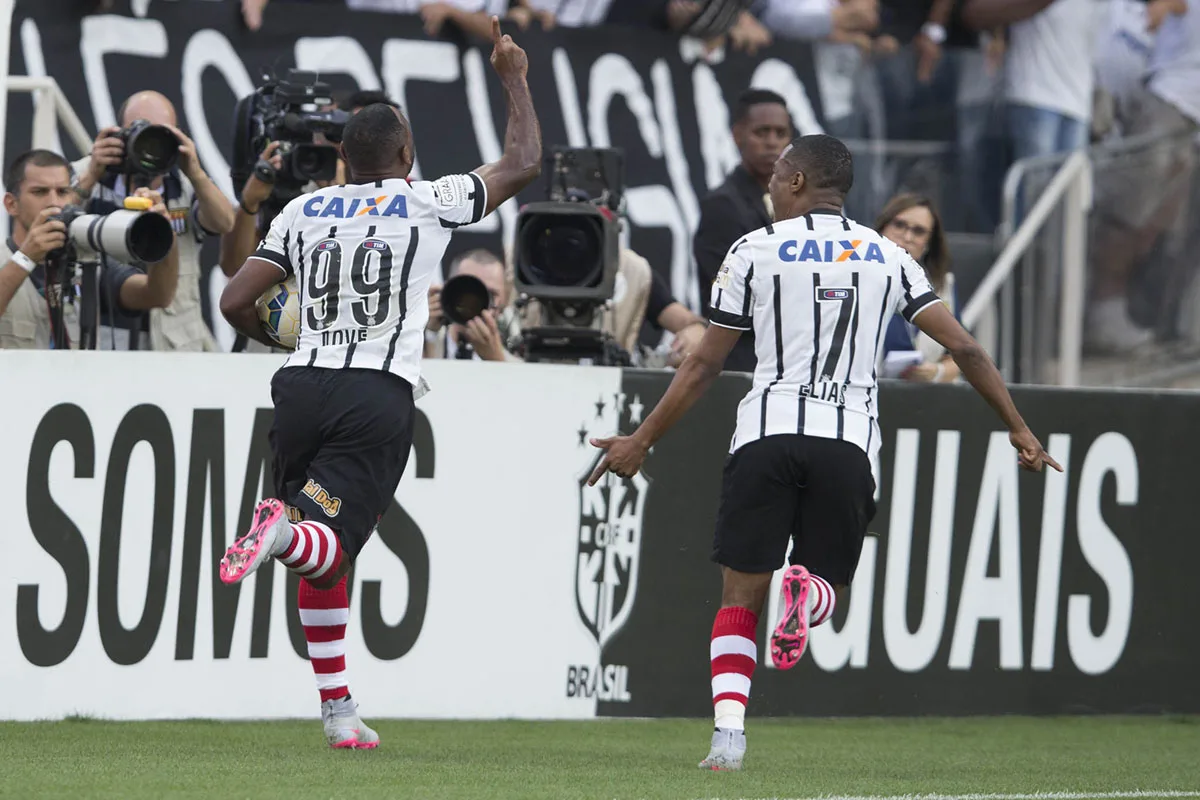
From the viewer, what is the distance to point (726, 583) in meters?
6.41

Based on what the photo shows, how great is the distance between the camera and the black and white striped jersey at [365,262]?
636 centimetres

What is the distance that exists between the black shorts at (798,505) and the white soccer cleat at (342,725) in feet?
4.60

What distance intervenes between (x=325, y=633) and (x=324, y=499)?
0.56 metres

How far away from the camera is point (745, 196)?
8766 mm

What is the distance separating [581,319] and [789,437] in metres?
2.48

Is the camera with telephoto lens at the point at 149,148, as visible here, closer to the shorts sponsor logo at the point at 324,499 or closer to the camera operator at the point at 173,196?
the camera operator at the point at 173,196

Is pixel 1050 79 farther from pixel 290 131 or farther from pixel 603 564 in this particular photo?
pixel 290 131

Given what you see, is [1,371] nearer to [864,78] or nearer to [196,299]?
[196,299]

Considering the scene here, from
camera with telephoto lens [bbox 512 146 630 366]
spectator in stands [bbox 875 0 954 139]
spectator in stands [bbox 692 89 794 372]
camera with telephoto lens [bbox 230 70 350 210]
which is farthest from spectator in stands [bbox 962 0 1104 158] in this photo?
camera with telephoto lens [bbox 230 70 350 210]

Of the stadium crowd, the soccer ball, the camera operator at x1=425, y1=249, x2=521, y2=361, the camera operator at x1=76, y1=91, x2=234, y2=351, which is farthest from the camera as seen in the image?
the stadium crowd

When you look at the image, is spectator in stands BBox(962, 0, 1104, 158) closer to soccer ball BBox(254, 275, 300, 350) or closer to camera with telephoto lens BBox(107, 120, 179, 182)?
camera with telephoto lens BBox(107, 120, 179, 182)

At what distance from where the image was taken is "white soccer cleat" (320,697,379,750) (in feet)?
21.8

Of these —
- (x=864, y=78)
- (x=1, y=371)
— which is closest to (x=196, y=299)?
(x=1, y=371)

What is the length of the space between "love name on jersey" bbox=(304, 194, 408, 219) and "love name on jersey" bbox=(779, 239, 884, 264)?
1.27 meters
